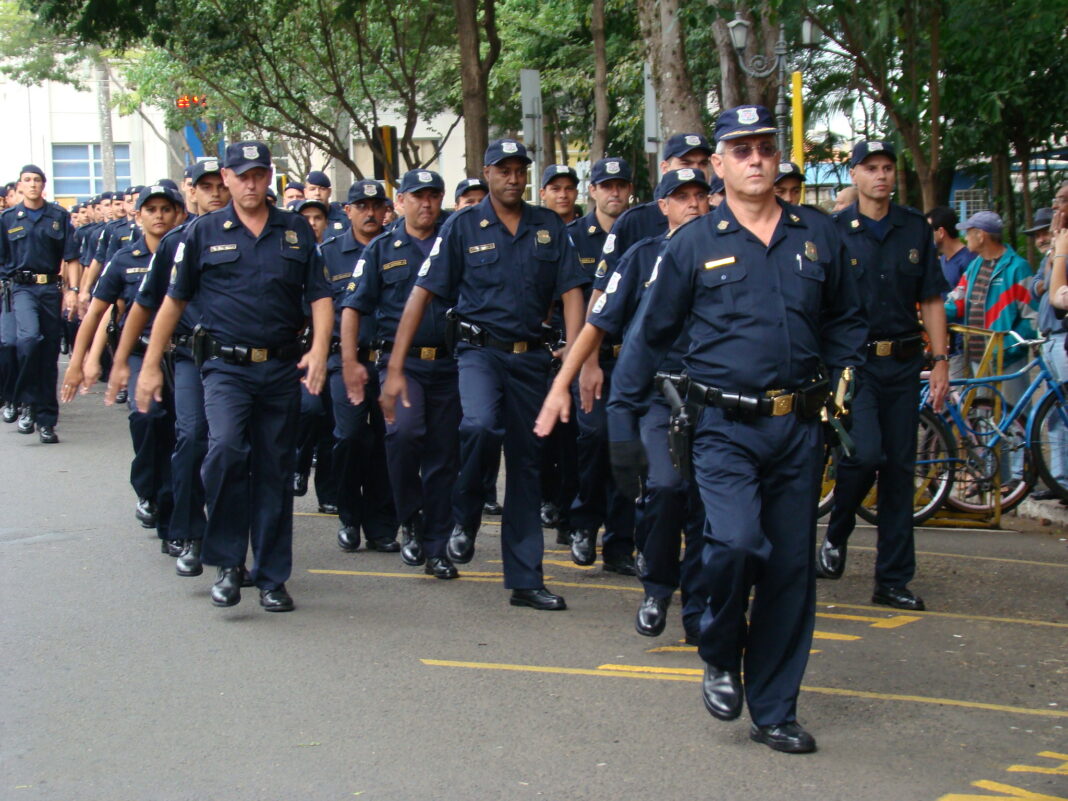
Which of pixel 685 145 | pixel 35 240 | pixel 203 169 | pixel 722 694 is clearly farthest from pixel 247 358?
pixel 35 240

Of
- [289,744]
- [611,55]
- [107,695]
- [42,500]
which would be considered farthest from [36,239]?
[611,55]

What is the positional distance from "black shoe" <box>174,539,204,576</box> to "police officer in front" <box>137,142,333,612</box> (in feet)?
1.81

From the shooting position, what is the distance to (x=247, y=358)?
23.9ft

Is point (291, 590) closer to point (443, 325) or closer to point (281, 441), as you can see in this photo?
point (281, 441)

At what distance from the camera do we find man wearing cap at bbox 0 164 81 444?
13.8m

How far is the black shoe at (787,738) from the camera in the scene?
16.7ft

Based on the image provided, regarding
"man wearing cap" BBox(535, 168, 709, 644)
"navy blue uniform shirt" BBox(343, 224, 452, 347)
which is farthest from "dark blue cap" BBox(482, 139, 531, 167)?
"navy blue uniform shirt" BBox(343, 224, 452, 347)

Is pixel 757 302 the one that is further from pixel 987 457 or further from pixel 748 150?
pixel 987 457

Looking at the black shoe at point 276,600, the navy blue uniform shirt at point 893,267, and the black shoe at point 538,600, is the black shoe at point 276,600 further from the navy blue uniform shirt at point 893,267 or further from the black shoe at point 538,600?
the navy blue uniform shirt at point 893,267

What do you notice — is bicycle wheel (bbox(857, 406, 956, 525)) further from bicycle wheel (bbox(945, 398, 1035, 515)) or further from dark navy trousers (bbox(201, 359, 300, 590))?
dark navy trousers (bbox(201, 359, 300, 590))

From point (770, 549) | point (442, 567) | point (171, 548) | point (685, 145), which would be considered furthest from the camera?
point (171, 548)

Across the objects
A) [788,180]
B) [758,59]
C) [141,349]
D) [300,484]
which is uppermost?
[758,59]

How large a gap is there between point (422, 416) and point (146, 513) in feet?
7.66

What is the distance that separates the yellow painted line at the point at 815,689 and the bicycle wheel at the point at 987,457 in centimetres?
364
